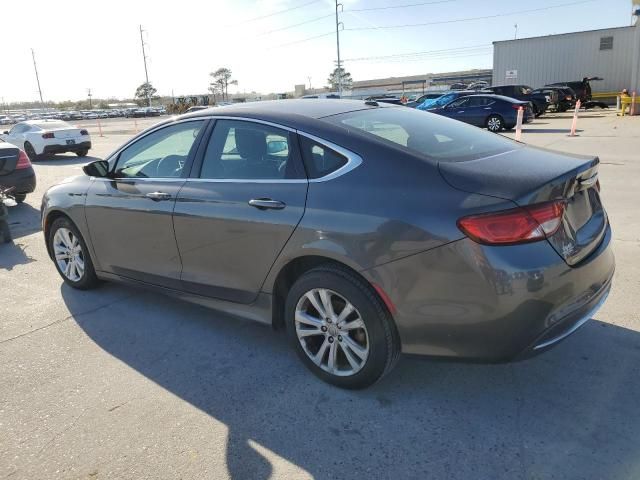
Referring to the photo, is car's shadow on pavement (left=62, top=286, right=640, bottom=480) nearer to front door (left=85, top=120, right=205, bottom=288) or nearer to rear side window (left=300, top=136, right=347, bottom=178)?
front door (left=85, top=120, right=205, bottom=288)

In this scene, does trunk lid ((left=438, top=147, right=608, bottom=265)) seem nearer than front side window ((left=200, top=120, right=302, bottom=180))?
Yes

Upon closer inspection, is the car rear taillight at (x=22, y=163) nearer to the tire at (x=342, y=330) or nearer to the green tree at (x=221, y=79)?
the tire at (x=342, y=330)

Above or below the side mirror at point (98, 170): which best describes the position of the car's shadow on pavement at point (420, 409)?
below

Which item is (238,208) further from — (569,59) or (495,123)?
(569,59)

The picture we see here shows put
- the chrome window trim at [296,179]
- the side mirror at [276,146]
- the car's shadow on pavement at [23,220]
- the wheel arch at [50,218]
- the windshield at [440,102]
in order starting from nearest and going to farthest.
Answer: the chrome window trim at [296,179] → the side mirror at [276,146] → the wheel arch at [50,218] → the car's shadow on pavement at [23,220] → the windshield at [440,102]

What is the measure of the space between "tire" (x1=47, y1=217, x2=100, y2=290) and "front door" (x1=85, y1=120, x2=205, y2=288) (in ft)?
0.91

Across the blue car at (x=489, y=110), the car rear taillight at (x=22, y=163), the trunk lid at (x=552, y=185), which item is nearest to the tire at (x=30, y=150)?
the car rear taillight at (x=22, y=163)

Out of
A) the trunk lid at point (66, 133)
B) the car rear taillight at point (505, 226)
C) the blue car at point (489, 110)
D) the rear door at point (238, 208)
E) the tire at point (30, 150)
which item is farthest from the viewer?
the blue car at point (489, 110)

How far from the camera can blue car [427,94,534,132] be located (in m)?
18.2

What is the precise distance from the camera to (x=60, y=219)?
4.83 m

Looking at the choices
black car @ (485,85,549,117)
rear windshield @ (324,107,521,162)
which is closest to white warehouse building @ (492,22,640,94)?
black car @ (485,85,549,117)

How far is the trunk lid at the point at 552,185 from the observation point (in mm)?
2520

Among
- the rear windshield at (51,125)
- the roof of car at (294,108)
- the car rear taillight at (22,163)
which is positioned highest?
the roof of car at (294,108)

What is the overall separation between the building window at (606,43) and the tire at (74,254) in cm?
3838
